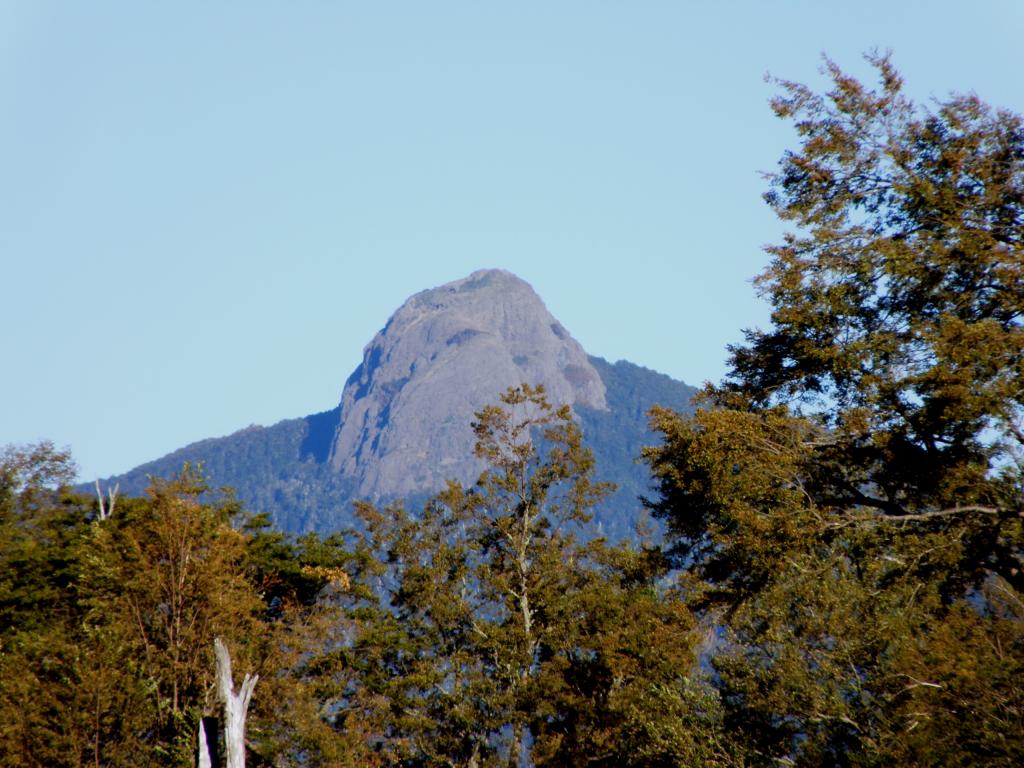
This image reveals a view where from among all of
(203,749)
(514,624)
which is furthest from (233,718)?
(514,624)

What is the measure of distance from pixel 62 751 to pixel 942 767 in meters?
14.1

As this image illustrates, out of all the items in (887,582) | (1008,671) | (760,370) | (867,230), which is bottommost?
(1008,671)

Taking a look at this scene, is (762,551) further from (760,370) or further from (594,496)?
(594,496)

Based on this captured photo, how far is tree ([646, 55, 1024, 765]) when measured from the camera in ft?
56.4

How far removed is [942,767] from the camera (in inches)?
677

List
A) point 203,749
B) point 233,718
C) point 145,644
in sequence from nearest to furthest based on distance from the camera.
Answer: point 233,718
point 203,749
point 145,644

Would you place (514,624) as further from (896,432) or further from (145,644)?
(896,432)

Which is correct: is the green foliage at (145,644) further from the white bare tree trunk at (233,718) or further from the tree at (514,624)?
the white bare tree trunk at (233,718)

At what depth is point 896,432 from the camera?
60.7 ft

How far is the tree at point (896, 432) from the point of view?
1720 cm

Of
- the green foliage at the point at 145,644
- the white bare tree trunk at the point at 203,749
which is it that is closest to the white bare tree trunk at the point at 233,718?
the white bare tree trunk at the point at 203,749

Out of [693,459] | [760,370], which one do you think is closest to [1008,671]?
[693,459]

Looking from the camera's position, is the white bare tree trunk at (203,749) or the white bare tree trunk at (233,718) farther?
the white bare tree trunk at (203,749)

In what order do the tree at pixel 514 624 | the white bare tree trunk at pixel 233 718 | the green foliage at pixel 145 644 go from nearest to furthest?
the white bare tree trunk at pixel 233 718 → the green foliage at pixel 145 644 → the tree at pixel 514 624
